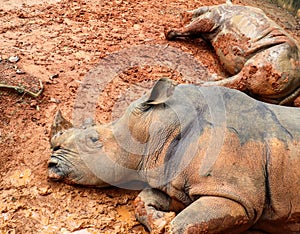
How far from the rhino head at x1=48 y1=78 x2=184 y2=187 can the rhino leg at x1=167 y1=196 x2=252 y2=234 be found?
580 millimetres

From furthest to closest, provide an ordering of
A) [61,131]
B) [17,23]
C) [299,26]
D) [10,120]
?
[299,26]
[17,23]
[10,120]
[61,131]

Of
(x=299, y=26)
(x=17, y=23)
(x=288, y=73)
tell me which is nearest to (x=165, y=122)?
(x=288, y=73)

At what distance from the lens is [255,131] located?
153 inches

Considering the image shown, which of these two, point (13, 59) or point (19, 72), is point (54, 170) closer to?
point (19, 72)

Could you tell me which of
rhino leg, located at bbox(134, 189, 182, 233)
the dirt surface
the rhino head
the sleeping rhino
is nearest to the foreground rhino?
the dirt surface

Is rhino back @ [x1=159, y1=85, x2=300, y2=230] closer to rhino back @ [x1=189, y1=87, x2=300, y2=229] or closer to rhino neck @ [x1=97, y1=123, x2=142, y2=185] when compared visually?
rhino back @ [x1=189, y1=87, x2=300, y2=229]

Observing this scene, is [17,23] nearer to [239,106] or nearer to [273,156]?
[239,106]

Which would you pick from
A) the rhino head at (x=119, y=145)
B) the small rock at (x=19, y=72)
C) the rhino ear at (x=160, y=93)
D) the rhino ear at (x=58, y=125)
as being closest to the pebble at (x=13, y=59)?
the small rock at (x=19, y=72)

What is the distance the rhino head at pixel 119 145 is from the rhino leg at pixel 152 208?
0.69ft

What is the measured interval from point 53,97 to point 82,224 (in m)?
1.93

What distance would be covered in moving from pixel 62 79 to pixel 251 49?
2549mm

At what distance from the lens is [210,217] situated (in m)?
3.55

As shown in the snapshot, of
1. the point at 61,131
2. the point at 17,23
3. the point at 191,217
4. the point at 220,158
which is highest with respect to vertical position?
the point at 220,158

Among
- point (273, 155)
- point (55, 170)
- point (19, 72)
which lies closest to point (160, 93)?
point (273, 155)
